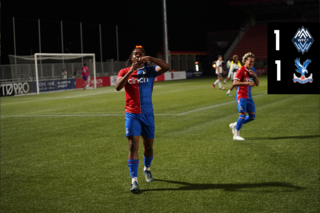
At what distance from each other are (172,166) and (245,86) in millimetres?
2985

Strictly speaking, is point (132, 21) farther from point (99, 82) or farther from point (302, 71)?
point (302, 71)

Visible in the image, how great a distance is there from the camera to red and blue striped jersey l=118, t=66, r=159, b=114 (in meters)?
5.72

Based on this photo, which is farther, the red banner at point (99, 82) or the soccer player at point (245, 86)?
the red banner at point (99, 82)

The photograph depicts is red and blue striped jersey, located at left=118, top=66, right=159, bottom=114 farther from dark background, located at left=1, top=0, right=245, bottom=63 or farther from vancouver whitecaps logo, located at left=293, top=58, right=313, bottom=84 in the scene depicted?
dark background, located at left=1, top=0, right=245, bottom=63

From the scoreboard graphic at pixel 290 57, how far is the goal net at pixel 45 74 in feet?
84.5

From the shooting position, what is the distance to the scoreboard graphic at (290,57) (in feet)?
9.43

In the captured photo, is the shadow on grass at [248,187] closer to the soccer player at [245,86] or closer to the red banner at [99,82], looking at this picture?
the soccer player at [245,86]

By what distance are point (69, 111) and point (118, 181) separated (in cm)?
1052

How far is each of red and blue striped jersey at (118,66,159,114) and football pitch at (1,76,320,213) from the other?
116 centimetres

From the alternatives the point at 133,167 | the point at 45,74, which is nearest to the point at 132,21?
the point at 45,74

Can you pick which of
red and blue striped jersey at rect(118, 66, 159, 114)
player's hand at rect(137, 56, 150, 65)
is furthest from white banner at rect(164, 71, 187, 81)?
player's hand at rect(137, 56, 150, 65)

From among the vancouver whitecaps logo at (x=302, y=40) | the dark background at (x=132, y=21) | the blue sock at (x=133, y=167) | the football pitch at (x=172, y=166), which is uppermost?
the dark background at (x=132, y=21)

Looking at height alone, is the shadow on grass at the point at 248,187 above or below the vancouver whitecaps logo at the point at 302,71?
below

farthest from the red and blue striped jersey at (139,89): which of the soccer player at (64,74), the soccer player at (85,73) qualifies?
the soccer player at (64,74)
